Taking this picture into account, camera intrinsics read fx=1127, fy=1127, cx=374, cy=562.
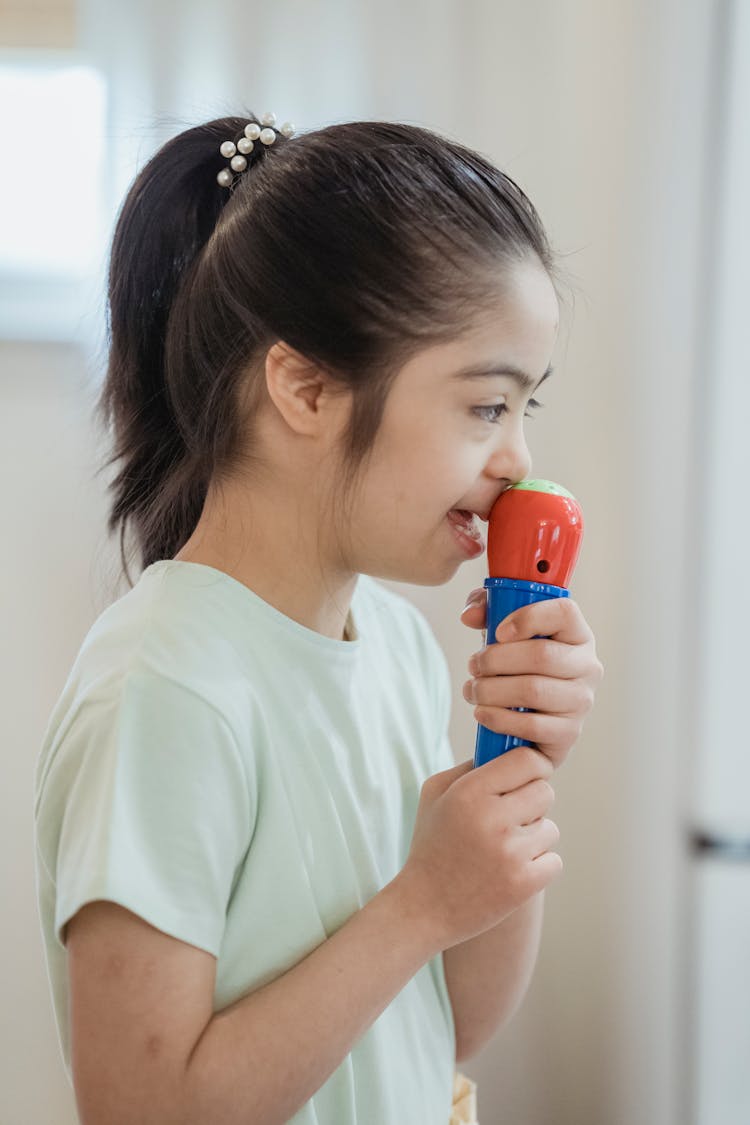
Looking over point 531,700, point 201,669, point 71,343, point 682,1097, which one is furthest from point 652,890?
point 71,343

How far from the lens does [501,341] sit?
0.64 metres

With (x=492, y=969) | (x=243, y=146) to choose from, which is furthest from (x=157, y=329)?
(x=492, y=969)

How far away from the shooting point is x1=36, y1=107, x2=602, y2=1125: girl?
567mm

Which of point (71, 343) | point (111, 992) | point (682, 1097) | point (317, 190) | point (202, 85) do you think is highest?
point (202, 85)

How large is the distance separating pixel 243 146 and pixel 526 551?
314 mm

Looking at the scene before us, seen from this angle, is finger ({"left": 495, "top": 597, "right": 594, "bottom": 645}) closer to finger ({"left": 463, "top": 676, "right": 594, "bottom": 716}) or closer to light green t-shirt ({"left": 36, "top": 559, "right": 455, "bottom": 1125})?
finger ({"left": 463, "top": 676, "right": 594, "bottom": 716})

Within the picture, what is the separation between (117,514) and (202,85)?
0.54 m

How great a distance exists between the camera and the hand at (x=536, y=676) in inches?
25.5

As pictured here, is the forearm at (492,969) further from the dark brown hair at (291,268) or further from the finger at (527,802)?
the dark brown hair at (291,268)

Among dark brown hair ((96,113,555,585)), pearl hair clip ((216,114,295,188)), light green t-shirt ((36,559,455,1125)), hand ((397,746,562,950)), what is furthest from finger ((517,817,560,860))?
pearl hair clip ((216,114,295,188))

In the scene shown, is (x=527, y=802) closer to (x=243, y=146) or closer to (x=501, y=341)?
(x=501, y=341)

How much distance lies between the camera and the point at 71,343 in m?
1.18

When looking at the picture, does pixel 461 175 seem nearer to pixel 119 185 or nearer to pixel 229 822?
pixel 229 822

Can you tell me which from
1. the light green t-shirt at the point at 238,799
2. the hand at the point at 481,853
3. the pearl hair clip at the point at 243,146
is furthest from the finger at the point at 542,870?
the pearl hair clip at the point at 243,146
